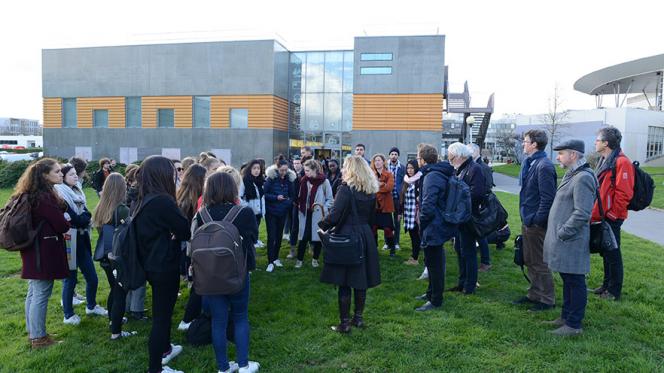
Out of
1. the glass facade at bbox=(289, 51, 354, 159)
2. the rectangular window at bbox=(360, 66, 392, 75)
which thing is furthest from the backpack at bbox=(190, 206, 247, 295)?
the glass facade at bbox=(289, 51, 354, 159)

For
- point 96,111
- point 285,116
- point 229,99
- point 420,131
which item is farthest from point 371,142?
point 96,111

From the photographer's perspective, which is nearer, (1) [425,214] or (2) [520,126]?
(1) [425,214]

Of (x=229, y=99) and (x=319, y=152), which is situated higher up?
(x=229, y=99)

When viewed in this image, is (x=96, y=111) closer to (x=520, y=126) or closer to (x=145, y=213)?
(x=145, y=213)

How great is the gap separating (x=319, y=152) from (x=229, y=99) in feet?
20.6

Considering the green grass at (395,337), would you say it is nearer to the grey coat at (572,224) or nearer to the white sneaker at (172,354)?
the white sneaker at (172,354)

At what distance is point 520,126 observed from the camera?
237 feet

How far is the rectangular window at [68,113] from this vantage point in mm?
27922

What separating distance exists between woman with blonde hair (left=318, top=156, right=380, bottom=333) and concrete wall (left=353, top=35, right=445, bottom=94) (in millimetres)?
20849

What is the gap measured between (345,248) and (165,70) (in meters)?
25.3

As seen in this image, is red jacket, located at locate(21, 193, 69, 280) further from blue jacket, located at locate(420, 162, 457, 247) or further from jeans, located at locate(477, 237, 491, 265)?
jeans, located at locate(477, 237, 491, 265)

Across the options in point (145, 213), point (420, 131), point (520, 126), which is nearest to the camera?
point (145, 213)

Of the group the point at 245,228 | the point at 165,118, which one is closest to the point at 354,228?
the point at 245,228

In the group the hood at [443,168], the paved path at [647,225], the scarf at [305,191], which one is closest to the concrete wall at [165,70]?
the paved path at [647,225]
